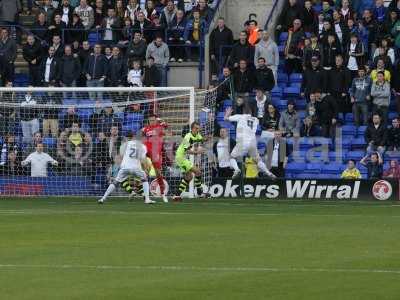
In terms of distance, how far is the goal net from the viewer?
31641 mm

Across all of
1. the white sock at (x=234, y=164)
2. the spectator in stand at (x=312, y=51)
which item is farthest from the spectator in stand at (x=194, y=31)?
the white sock at (x=234, y=164)

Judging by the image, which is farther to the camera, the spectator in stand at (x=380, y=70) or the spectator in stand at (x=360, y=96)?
the spectator in stand at (x=360, y=96)

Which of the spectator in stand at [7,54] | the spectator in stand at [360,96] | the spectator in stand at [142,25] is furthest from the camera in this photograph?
the spectator in stand at [142,25]

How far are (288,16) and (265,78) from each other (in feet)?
8.45

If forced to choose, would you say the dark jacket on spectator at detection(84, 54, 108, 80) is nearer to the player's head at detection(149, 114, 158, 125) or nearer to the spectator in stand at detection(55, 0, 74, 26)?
the spectator in stand at detection(55, 0, 74, 26)

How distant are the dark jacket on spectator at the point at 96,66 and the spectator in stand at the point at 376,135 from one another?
7.77 metres

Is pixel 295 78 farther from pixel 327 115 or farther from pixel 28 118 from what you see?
pixel 28 118

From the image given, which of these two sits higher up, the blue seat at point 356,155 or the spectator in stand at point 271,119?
the spectator in stand at point 271,119

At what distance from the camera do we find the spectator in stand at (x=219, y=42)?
3584 cm

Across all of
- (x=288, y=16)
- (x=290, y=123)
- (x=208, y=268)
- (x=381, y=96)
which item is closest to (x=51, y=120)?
(x=290, y=123)

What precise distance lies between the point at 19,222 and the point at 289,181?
10.4 m

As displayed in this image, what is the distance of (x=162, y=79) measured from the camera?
35.6m

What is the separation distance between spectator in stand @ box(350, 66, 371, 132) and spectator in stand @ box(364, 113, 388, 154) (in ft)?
3.22

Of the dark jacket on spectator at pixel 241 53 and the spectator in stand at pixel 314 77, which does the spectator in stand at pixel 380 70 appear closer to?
the spectator in stand at pixel 314 77
